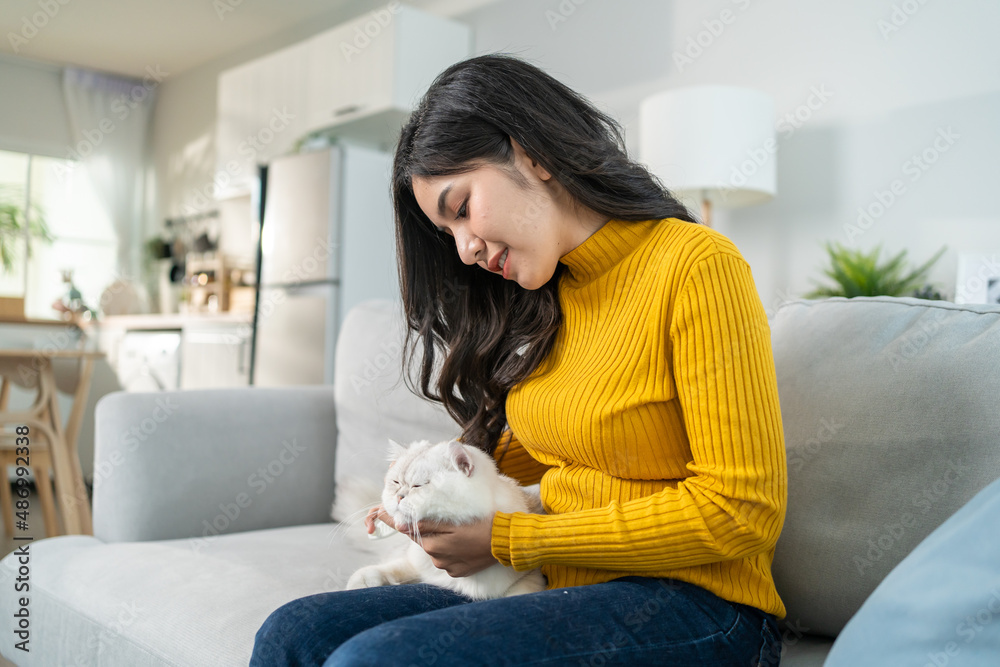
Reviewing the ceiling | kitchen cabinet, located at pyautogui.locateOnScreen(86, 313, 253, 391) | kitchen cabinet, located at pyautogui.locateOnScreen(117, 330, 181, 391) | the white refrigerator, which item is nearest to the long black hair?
the white refrigerator

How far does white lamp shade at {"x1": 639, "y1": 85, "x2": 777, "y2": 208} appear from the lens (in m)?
2.48

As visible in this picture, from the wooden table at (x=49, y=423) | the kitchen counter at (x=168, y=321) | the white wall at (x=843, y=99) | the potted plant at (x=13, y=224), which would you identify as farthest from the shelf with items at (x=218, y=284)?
the white wall at (x=843, y=99)

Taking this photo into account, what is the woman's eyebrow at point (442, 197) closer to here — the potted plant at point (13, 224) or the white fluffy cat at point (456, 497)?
the white fluffy cat at point (456, 497)

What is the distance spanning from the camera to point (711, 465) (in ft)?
2.75

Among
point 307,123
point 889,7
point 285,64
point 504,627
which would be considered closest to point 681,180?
point 889,7

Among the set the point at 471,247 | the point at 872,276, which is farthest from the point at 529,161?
the point at 872,276

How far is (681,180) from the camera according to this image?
8.25 feet

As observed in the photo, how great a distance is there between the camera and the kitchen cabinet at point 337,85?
3889mm

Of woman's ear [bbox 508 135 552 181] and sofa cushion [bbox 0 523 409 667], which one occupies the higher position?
woman's ear [bbox 508 135 552 181]

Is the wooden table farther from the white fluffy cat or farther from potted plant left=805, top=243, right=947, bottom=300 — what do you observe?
potted plant left=805, top=243, right=947, bottom=300

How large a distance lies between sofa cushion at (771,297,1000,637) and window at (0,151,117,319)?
5.89m

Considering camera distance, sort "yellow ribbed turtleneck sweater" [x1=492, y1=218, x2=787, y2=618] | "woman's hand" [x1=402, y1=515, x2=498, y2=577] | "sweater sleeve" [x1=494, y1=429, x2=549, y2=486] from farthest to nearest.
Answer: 1. "sweater sleeve" [x1=494, y1=429, x2=549, y2=486]
2. "woman's hand" [x1=402, y1=515, x2=498, y2=577]
3. "yellow ribbed turtleneck sweater" [x1=492, y1=218, x2=787, y2=618]

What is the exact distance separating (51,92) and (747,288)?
21.3 feet

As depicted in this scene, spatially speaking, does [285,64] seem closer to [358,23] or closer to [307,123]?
[307,123]
